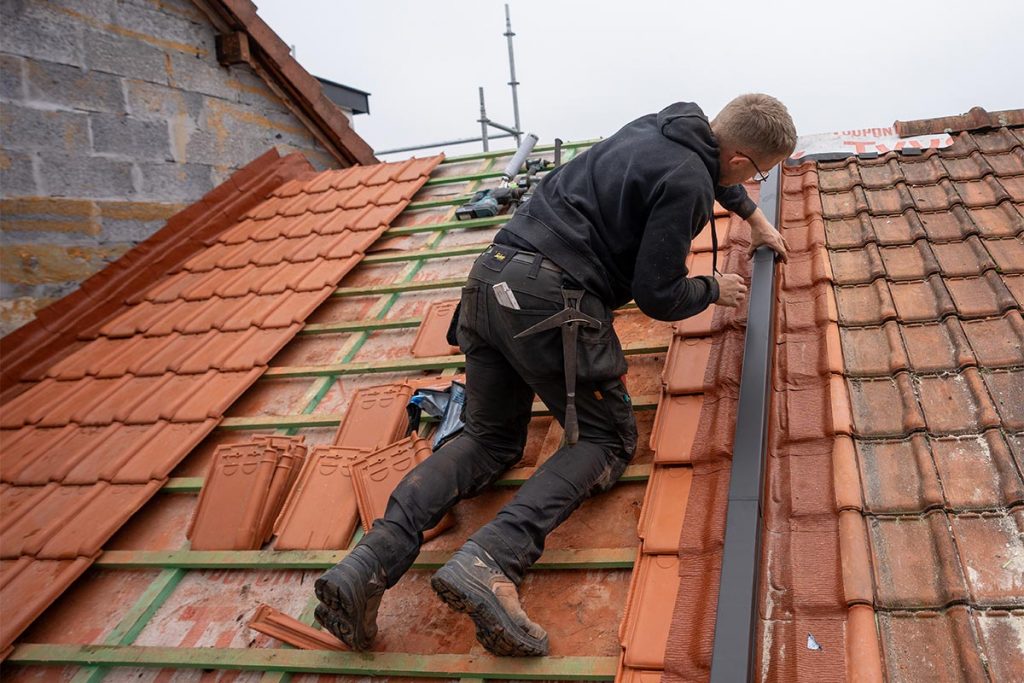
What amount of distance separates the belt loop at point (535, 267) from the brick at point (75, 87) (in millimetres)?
3768

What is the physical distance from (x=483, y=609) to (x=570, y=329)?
2.65ft

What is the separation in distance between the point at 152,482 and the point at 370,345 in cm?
119

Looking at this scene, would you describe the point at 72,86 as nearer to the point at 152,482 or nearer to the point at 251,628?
the point at 152,482

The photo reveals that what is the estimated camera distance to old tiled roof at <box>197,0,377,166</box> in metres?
5.68

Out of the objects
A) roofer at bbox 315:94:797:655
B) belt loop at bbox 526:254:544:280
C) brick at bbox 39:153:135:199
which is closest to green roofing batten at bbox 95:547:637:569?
roofer at bbox 315:94:797:655

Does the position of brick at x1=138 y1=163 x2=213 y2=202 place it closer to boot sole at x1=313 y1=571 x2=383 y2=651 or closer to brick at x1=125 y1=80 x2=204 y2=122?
brick at x1=125 y1=80 x2=204 y2=122

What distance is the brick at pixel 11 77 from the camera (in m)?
4.30

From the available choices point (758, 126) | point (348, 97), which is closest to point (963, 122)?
point (758, 126)

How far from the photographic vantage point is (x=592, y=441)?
7.84 ft

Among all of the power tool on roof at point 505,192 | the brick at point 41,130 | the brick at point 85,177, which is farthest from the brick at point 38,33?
the power tool on roof at point 505,192

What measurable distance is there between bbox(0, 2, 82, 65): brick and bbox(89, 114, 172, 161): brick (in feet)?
1.28

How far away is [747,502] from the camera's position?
81.7 inches

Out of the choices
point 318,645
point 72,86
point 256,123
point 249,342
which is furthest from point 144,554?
point 256,123

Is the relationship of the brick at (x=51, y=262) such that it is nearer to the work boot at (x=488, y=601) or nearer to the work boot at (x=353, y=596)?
the work boot at (x=353, y=596)
